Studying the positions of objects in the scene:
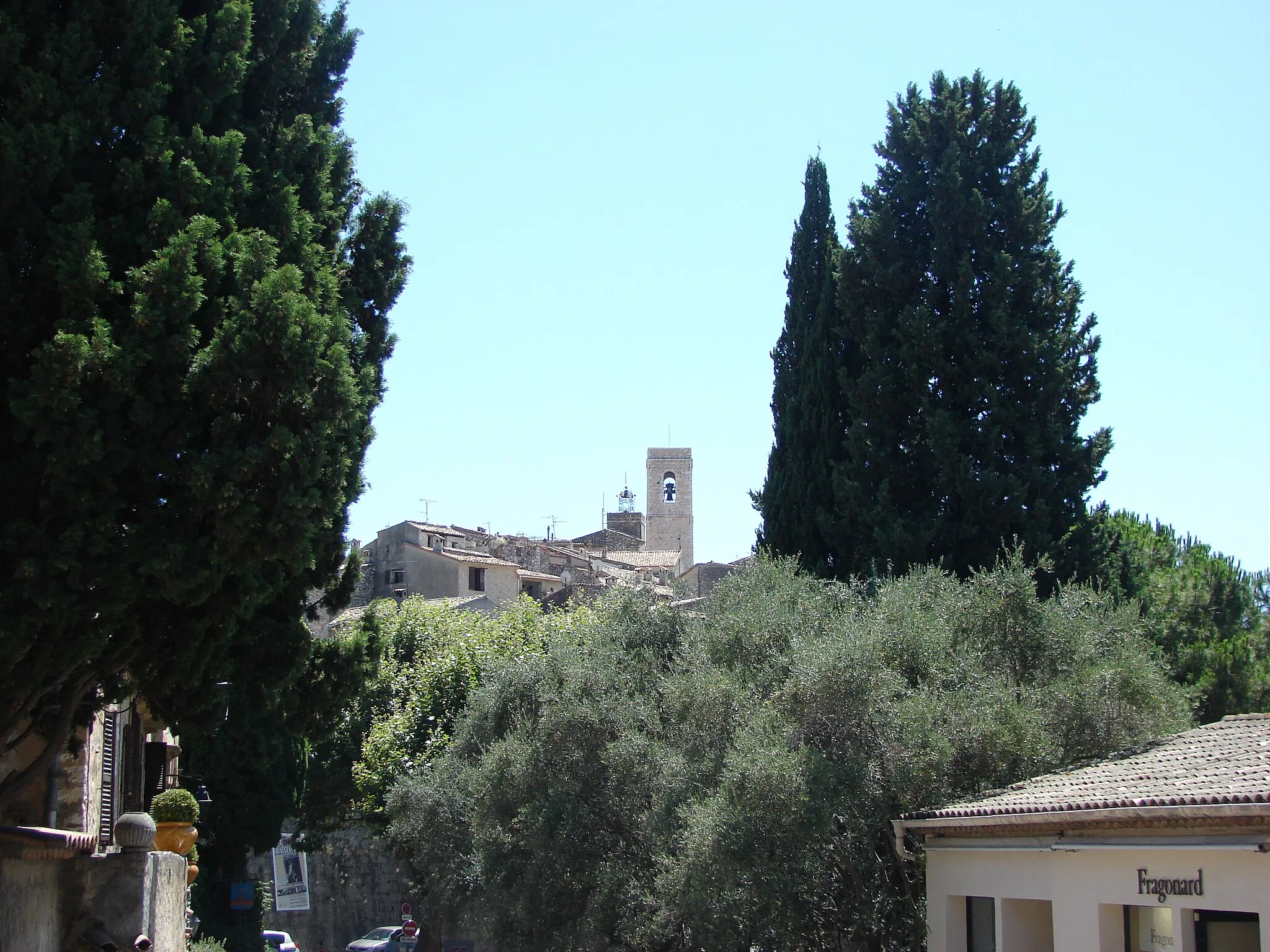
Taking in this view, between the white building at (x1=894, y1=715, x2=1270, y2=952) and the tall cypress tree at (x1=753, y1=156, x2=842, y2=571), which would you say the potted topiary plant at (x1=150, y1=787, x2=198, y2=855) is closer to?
the white building at (x1=894, y1=715, x2=1270, y2=952)

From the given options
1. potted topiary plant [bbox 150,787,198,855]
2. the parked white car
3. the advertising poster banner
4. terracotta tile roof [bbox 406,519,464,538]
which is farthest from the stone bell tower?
potted topiary plant [bbox 150,787,198,855]

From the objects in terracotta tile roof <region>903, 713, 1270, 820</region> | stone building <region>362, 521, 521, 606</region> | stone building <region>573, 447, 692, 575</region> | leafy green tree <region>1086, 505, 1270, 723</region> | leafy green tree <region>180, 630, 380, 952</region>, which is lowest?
leafy green tree <region>180, 630, 380, 952</region>

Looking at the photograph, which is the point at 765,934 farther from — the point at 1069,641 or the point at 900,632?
the point at 1069,641

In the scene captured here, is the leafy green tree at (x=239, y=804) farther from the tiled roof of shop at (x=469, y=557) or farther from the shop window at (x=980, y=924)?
the tiled roof of shop at (x=469, y=557)

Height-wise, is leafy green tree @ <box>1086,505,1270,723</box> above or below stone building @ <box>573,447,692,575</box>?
below

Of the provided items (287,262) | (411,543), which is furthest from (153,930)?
(411,543)

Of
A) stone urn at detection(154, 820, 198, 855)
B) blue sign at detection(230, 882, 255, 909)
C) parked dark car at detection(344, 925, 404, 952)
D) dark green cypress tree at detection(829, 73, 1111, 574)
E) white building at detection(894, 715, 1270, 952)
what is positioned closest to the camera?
white building at detection(894, 715, 1270, 952)

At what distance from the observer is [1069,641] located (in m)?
17.5

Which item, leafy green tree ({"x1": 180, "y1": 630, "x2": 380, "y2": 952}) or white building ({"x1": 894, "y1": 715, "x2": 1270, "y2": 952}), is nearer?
white building ({"x1": 894, "y1": 715, "x2": 1270, "y2": 952})

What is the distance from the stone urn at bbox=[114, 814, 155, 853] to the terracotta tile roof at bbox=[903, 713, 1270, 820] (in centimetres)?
844

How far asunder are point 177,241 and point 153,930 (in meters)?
6.97

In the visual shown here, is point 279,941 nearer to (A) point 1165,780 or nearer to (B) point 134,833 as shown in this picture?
(B) point 134,833

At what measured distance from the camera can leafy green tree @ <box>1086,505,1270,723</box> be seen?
2414cm

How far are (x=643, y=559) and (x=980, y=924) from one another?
55.4 meters
